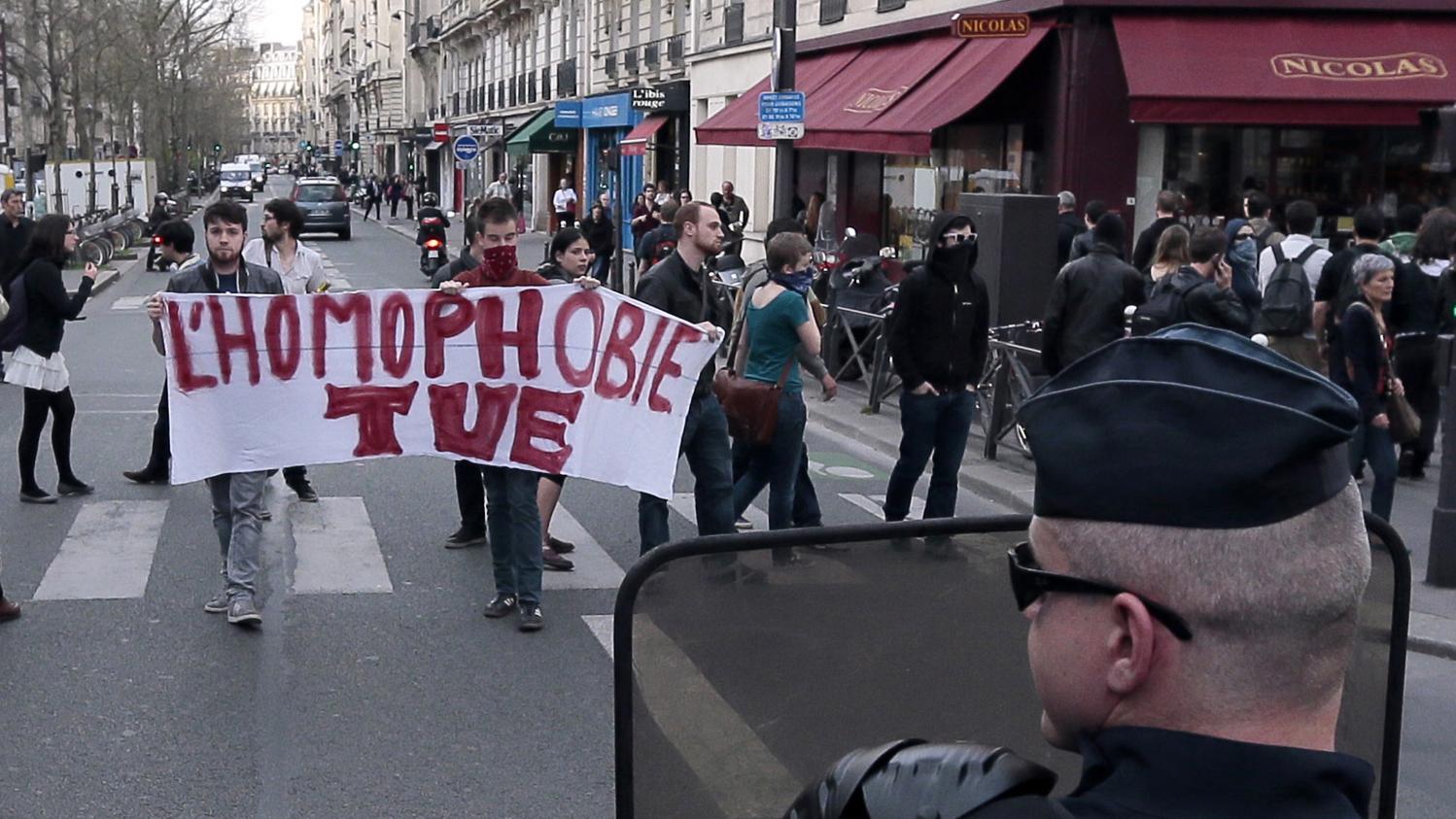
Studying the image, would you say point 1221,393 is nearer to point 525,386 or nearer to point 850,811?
point 850,811

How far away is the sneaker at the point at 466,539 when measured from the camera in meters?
9.19

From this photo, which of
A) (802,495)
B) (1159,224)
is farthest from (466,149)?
(802,495)

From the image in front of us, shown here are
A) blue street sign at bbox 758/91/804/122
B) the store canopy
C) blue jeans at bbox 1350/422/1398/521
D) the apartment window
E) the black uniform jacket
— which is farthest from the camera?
the store canopy

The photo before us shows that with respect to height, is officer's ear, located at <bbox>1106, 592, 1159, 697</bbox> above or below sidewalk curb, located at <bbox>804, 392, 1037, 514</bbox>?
above

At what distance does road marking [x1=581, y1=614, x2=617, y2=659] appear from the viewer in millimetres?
7266

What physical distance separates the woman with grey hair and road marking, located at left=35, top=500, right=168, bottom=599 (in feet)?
20.6

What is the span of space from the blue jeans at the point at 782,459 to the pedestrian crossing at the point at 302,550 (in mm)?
873

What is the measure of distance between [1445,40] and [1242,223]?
6.46 metres

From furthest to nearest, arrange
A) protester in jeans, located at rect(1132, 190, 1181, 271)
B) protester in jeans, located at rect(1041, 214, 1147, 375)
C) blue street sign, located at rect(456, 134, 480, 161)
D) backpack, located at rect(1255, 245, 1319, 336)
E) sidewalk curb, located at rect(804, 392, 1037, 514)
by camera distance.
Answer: blue street sign, located at rect(456, 134, 480, 161) < protester in jeans, located at rect(1132, 190, 1181, 271) < backpack, located at rect(1255, 245, 1319, 336) < sidewalk curb, located at rect(804, 392, 1037, 514) < protester in jeans, located at rect(1041, 214, 1147, 375)

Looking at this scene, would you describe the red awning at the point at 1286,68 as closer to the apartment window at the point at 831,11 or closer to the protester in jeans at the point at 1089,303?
the protester in jeans at the point at 1089,303

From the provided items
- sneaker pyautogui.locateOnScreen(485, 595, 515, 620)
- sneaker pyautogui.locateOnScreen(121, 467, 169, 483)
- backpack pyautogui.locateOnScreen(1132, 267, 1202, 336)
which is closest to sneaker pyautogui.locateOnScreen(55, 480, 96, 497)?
sneaker pyautogui.locateOnScreen(121, 467, 169, 483)

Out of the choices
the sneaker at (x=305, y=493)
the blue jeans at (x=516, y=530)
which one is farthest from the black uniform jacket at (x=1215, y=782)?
the sneaker at (x=305, y=493)

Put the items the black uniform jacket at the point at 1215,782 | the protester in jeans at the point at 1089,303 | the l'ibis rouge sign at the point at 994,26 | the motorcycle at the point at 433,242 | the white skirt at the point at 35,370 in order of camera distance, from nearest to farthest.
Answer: the black uniform jacket at the point at 1215,782 → the white skirt at the point at 35,370 → the protester in jeans at the point at 1089,303 → the l'ibis rouge sign at the point at 994,26 → the motorcycle at the point at 433,242

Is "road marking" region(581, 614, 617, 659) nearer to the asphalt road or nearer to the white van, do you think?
the asphalt road
